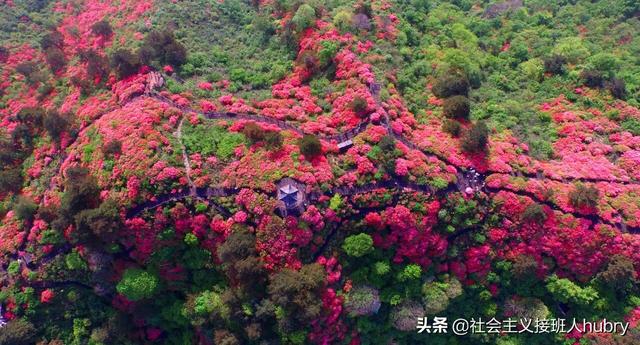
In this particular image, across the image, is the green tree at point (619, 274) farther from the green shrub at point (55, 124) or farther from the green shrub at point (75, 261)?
the green shrub at point (55, 124)

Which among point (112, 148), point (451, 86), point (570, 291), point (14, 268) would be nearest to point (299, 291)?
point (112, 148)

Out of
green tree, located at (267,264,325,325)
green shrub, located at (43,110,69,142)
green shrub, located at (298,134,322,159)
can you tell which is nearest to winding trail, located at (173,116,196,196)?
green shrub, located at (298,134,322,159)

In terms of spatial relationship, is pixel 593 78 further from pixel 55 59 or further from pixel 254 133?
pixel 55 59

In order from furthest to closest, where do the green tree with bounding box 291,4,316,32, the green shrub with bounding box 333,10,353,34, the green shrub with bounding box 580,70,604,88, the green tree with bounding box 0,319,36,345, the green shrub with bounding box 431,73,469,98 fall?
the green shrub with bounding box 333,10,353,34, the green tree with bounding box 291,4,316,32, the green shrub with bounding box 580,70,604,88, the green shrub with bounding box 431,73,469,98, the green tree with bounding box 0,319,36,345

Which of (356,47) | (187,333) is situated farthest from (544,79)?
(187,333)

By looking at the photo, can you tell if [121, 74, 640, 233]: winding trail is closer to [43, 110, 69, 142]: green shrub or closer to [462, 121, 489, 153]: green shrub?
[462, 121, 489, 153]: green shrub

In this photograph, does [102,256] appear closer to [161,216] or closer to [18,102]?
[161,216]
